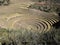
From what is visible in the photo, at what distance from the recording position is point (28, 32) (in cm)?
216

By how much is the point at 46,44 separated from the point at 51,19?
49 cm

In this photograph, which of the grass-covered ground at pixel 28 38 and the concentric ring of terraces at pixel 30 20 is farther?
the concentric ring of terraces at pixel 30 20

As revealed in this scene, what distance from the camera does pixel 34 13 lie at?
2604 millimetres

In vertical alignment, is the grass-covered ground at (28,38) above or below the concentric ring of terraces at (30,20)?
below

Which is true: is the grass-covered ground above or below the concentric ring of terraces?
below

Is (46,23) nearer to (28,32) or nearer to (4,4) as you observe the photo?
(28,32)

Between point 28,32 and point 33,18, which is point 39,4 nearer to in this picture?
Result: point 33,18

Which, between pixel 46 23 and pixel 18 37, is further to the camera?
pixel 46 23

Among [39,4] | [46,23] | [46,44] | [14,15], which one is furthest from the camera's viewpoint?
[39,4]

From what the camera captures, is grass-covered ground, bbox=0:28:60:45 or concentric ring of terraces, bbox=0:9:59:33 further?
concentric ring of terraces, bbox=0:9:59:33

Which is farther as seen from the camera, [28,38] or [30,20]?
[30,20]

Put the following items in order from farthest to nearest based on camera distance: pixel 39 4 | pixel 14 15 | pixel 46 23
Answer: pixel 39 4
pixel 14 15
pixel 46 23

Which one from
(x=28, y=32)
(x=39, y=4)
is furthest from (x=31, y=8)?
(x=28, y=32)

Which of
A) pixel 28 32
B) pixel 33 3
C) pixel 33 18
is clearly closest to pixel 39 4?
pixel 33 3
